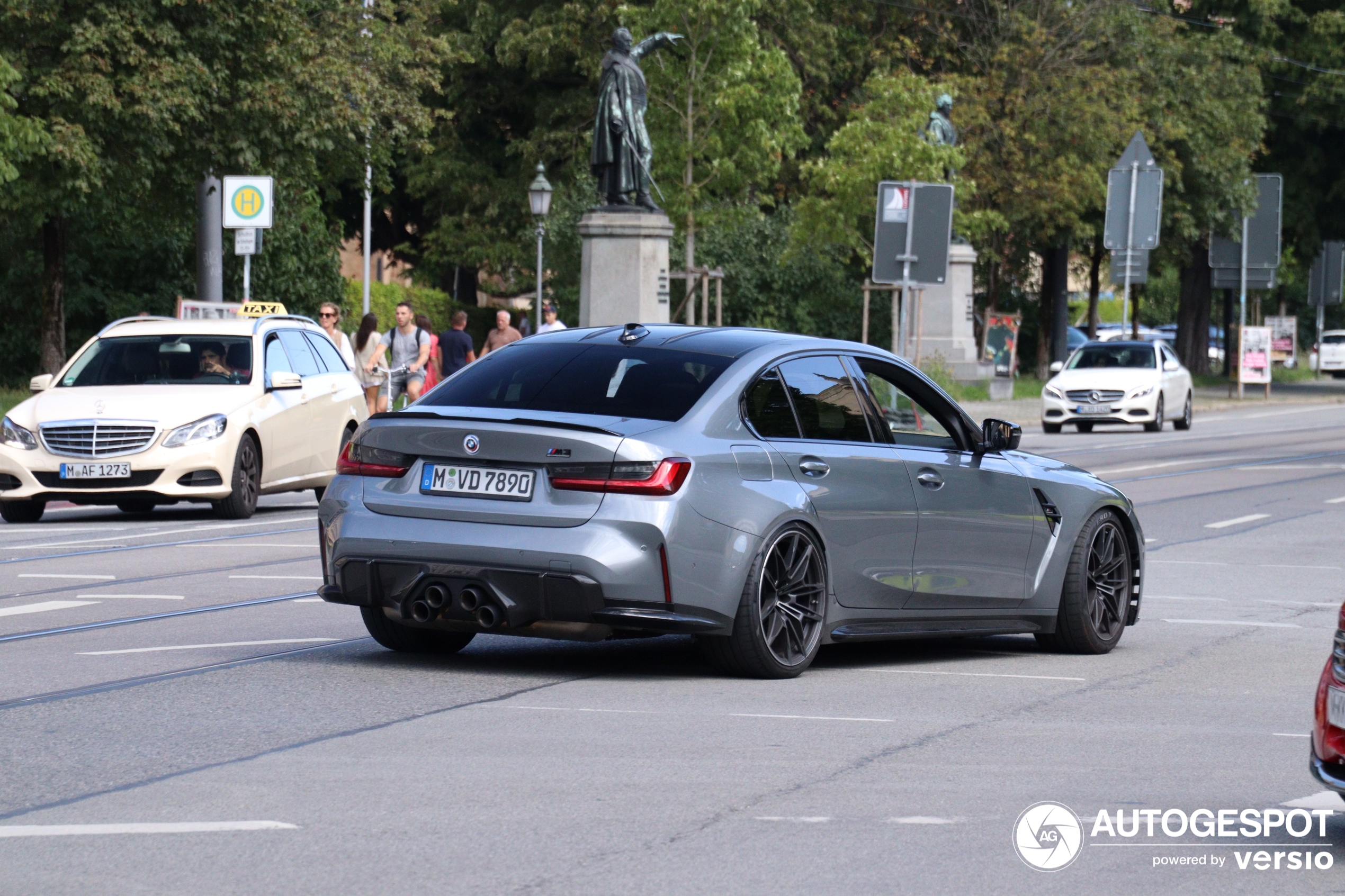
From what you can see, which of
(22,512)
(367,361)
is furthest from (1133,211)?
(22,512)

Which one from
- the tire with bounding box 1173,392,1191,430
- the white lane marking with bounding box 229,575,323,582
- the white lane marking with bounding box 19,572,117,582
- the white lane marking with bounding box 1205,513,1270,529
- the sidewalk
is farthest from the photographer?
the sidewalk

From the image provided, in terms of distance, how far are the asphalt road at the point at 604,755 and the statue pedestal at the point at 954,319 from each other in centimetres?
3500

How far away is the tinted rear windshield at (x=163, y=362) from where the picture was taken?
17.7 meters

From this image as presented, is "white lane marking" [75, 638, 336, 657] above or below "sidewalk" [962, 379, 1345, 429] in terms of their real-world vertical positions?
above

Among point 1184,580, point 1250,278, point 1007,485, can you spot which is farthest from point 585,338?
point 1250,278

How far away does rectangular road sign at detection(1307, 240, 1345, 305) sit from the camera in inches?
2726

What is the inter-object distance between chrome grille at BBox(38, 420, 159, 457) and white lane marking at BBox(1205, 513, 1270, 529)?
8.62 m

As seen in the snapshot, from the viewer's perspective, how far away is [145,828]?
5668 millimetres

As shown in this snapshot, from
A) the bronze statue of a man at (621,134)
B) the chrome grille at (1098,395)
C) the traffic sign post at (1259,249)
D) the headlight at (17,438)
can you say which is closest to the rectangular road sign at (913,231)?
the bronze statue of a man at (621,134)

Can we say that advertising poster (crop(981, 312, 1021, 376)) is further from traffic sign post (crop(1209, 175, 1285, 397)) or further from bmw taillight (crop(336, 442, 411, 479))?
bmw taillight (crop(336, 442, 411, 479))

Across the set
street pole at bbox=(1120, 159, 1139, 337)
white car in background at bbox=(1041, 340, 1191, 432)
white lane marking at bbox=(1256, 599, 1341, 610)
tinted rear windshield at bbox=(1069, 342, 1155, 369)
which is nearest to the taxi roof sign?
white lane marking at bbox=(1256, 599, 1341, 610)

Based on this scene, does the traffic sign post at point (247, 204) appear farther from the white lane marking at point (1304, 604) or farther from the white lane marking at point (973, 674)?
the white lane marking at point (973, 674)

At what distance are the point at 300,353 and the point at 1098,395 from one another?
19.4 meters

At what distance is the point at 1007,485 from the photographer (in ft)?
31.6
